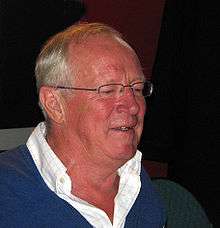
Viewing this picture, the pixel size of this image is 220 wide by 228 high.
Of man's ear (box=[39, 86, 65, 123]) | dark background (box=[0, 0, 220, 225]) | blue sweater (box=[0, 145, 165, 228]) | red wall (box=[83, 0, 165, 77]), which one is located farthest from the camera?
red wall (box=[83, 0, 165, 77])

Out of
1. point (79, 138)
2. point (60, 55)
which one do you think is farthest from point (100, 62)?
point (79, 138)

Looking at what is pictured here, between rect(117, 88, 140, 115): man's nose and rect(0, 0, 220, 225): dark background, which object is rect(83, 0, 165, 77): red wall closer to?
rect(0, 0, 220, 225): dark background

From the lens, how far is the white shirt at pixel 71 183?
1.36 m

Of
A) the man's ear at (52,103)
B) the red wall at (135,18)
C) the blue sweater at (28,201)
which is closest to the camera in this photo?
the blue sweater at (28,201)

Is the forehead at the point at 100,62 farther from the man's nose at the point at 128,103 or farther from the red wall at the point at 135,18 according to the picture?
the red wall at the point at 135,18

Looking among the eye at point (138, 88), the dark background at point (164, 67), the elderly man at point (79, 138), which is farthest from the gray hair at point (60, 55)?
the dark background at point (164, 67)

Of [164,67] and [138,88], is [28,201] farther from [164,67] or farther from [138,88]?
[164,67]

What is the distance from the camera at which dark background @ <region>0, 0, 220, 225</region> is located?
2.35 metres

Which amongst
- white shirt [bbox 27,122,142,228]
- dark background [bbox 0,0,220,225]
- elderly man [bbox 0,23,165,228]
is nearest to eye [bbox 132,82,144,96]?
elderly man [bbox 0,23,165,228]

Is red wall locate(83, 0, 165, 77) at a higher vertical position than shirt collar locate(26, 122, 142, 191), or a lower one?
higher

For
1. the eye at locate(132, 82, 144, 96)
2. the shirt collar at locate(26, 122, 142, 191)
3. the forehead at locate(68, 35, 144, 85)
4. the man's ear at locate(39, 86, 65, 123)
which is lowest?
the shirt collar at locate(26, 122, 142, 191)

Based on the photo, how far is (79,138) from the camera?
1.39 m

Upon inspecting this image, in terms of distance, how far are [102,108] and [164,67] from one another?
54.0 inches

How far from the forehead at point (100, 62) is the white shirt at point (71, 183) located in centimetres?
23
